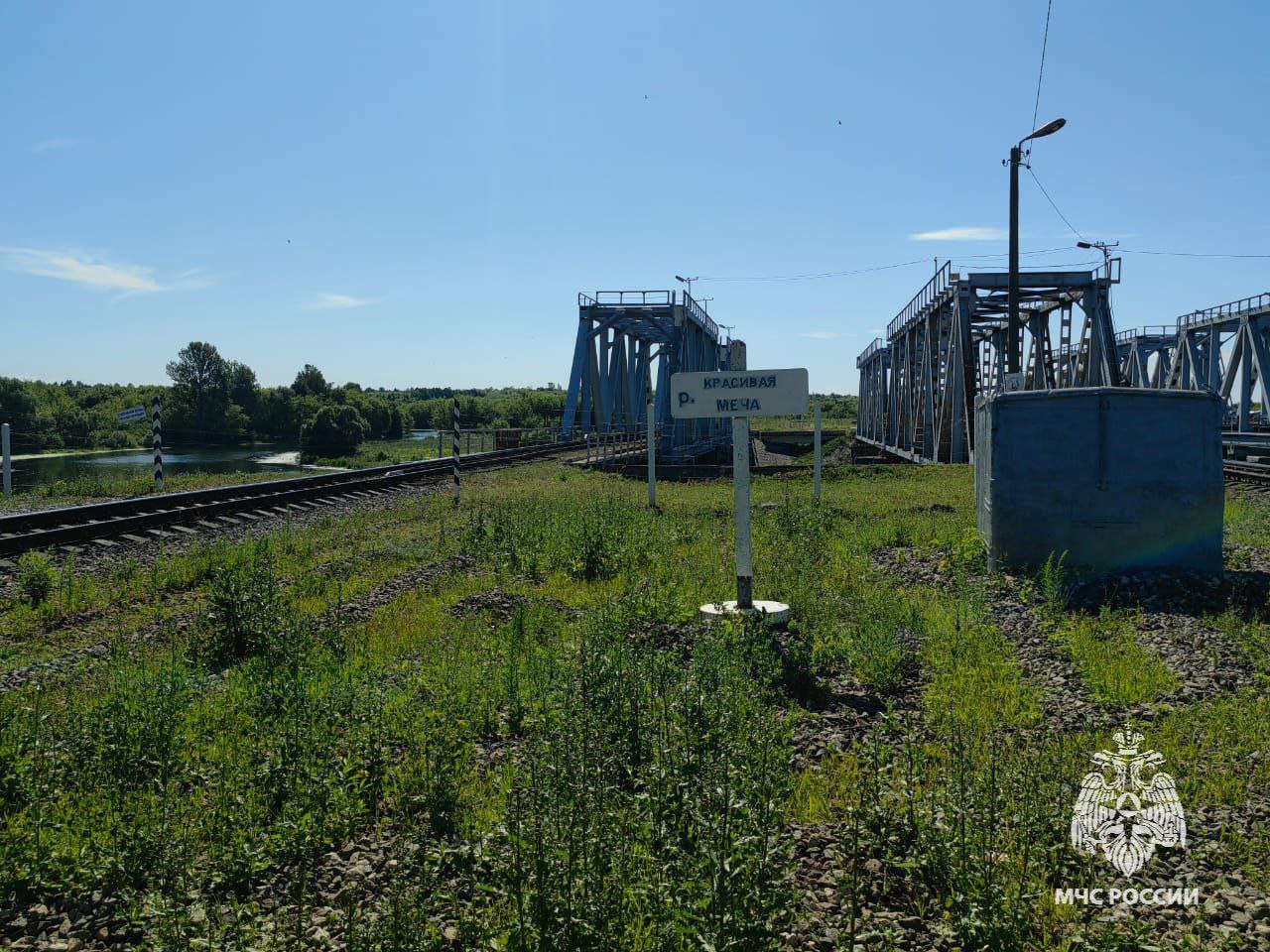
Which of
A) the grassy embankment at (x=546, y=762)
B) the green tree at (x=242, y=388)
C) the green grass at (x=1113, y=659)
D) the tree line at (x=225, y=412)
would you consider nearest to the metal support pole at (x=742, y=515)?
the grassy embankment at (x=546, y=762)

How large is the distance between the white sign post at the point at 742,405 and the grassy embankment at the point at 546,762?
49 centimetres

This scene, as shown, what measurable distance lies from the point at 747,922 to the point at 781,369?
4655 mm

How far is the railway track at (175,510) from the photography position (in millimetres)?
9984

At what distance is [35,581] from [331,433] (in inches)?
2298

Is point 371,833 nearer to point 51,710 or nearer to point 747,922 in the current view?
point 747,922

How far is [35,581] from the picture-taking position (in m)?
7.49

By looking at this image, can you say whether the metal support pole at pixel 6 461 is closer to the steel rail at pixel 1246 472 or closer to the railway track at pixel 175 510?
the railway track at pixel 175 510

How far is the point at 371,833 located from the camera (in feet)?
11.9

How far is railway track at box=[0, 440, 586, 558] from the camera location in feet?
32.8

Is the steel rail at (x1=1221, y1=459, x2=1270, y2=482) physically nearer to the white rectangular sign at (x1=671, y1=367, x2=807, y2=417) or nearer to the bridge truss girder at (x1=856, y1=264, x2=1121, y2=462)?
the bridge truss girder at (x1=856, y1=264, x2=1121, y2=462)

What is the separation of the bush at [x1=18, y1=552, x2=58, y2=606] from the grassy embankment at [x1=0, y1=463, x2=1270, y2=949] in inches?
1.0

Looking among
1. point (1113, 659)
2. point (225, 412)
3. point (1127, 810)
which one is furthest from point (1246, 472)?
point (225, 412)

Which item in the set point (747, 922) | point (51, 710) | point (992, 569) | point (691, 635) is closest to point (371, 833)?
point (747, 922)

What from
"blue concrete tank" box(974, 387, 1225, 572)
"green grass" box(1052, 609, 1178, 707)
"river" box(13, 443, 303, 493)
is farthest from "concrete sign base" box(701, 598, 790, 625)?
"river" box(13, 443, 303, 493)
